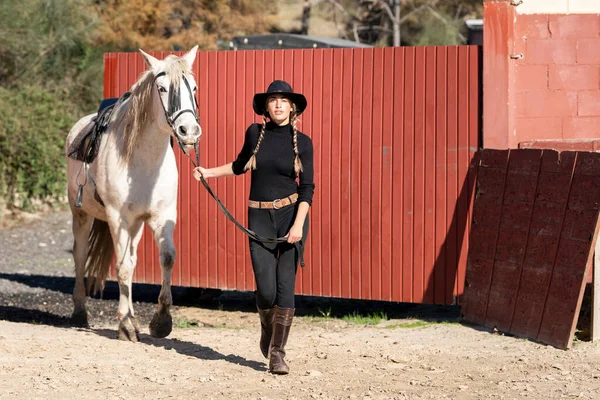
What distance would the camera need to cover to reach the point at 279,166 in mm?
6480

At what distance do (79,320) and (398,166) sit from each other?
10.5ft

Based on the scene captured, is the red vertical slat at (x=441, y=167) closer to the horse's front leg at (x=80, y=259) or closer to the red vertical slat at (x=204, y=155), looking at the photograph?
the red vertical slat at (x=204, y=155)

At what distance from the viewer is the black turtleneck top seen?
6.49 meters

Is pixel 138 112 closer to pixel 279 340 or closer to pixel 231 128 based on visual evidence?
pixel 231 128

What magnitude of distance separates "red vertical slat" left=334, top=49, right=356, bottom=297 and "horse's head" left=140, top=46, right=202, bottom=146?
6.87 ft

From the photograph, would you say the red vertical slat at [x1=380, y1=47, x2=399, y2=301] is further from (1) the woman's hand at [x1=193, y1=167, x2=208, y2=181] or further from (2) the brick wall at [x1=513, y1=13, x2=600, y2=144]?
(1) the woman's hand at [x1=193, y1=167, x2=208, y2=181]

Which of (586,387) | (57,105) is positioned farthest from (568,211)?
(57,105)

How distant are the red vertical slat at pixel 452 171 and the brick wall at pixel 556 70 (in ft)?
1.74

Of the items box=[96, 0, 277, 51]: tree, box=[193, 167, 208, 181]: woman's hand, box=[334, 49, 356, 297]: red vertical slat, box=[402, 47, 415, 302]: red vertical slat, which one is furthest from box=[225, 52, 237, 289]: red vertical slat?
box=[96, 0, 277, 51]: tree

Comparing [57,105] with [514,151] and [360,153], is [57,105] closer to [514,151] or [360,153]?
[360,153]

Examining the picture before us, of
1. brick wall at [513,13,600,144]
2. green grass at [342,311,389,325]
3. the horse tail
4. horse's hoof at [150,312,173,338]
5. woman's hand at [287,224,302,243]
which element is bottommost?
green grass at [342,311,389,325]

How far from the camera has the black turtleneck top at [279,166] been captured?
6492 millimetres

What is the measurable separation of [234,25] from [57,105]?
13.1 m

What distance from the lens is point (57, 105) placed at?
18.3 meters
